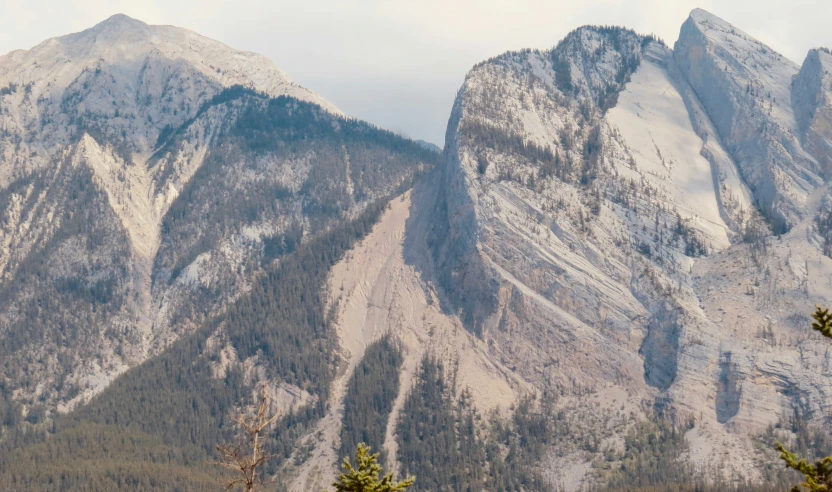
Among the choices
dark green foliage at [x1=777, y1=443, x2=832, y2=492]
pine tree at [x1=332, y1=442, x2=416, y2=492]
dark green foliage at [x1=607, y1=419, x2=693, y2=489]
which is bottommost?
dark green foliage at [x1=607, y1=419, x2=693, y2=489]

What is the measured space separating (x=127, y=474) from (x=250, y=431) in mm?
167530

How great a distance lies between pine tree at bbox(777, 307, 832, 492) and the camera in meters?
36.2

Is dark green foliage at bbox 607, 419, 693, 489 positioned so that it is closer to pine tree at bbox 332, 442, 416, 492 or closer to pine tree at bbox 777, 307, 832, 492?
pine tree at bbox 332, 442, 416, 492

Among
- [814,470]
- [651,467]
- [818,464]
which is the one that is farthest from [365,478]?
[651,467]

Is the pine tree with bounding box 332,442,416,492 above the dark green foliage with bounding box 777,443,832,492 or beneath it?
beneath

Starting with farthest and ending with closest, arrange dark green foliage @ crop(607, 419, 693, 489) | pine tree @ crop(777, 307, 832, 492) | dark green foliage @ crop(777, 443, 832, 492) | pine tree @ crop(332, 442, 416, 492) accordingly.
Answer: dark green foliage @ crop(607, 419, 693, 489) → pine tree @ crop(332, 442, 416, 492) → dark green foliage @ crop(777, 443, 832, 492) → pine tree @ crop(777, 307, 832, 492)

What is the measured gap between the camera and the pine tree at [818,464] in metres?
36.2

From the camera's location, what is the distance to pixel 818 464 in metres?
38.2

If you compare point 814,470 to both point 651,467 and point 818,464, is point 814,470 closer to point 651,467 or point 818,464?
point 818,464

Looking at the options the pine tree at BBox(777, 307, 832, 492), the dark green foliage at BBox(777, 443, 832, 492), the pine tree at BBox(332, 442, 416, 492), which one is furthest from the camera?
the pine tree at BBox(332, 442, 416, 492)

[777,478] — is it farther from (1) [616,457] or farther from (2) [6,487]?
(2) [6,487]

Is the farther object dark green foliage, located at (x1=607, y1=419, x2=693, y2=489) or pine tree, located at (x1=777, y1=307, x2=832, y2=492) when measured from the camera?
dark green foliage, located at (x1=607, y1=419, x2=693, y2=489)

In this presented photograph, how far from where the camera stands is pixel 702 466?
191 m

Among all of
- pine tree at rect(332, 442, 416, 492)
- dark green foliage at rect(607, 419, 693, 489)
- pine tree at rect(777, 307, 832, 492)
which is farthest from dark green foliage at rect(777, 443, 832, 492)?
dark green foliage at rect(607, 419, 693, 489)
